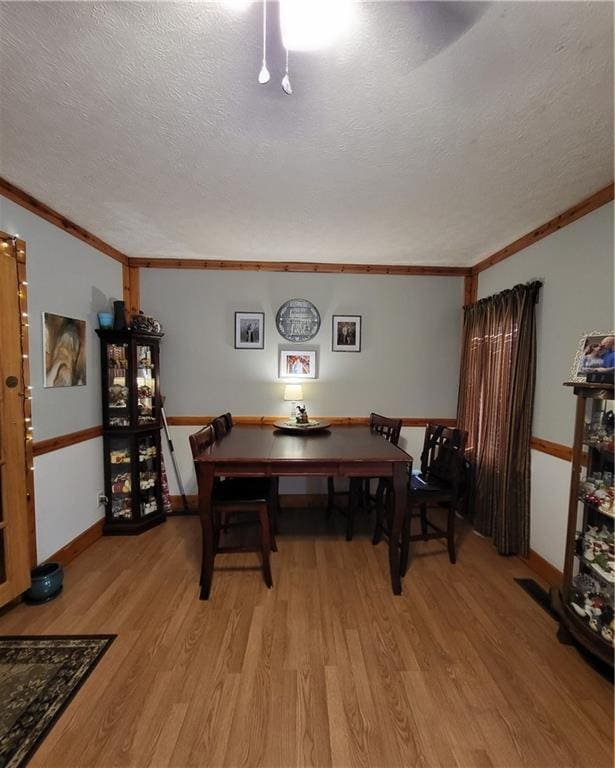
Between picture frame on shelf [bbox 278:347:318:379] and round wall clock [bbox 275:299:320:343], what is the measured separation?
0.13 m

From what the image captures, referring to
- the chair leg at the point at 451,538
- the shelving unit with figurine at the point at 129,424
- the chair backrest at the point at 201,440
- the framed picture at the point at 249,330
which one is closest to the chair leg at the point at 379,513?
the chair leg at the point at 451,538

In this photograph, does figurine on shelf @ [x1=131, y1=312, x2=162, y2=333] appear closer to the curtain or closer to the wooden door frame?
the wooden door frame

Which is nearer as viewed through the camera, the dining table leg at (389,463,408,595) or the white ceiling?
the white ceiling

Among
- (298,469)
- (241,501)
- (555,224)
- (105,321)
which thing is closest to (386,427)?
(298,469)

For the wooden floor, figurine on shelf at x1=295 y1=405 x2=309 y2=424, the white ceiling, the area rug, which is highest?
the white ceiling

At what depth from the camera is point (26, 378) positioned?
2055 millimetres

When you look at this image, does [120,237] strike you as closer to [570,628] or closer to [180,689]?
[180,689]

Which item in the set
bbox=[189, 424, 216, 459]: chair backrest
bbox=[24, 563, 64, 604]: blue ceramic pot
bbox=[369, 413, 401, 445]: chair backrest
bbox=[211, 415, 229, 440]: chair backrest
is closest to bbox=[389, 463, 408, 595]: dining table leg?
bbox=[369, 413, 401, 445]: chair backrest

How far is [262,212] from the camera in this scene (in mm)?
2258

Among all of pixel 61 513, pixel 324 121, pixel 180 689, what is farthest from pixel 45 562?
pixel 324 121

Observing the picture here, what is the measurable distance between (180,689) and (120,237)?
3.04m

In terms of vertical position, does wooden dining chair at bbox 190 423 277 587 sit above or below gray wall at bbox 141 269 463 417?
below

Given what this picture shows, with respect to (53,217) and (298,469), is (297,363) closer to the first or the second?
(298,469)

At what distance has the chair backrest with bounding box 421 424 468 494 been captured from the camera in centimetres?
238
